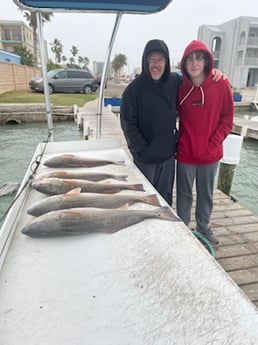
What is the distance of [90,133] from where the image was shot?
8781 millimetres

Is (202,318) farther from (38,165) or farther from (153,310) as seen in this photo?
(38,165)

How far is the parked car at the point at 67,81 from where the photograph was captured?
1831cm

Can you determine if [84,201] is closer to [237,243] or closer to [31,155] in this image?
[237,243]

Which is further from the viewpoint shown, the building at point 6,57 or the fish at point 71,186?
the building at point 6,57

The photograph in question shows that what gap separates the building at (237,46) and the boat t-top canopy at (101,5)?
33.9 meters

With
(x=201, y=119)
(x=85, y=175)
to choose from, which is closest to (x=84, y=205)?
(x=85, y=175)

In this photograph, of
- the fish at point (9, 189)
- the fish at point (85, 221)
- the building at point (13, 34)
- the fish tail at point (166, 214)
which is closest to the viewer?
the fish at point (85, 221)

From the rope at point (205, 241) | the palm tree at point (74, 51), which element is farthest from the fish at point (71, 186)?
the palm tree at point (74, 51)

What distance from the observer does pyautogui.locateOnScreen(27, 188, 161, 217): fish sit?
171cm

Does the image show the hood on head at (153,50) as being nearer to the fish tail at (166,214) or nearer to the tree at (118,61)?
the fish tail at (166,214)

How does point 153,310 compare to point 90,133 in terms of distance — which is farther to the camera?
point 90,133

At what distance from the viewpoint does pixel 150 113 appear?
99.0 inches

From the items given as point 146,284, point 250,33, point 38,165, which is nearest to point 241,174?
point 38,165

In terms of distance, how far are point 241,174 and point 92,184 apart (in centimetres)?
688
